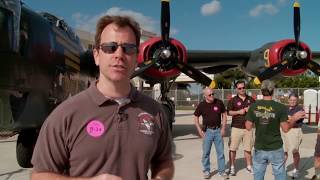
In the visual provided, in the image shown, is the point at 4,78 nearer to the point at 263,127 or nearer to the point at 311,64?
the point at 263,127

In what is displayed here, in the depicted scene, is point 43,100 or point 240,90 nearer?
point 43,100

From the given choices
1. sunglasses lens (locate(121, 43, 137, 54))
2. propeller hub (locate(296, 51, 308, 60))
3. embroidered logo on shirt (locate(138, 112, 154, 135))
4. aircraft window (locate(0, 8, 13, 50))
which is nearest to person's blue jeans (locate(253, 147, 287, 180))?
aircraft window (locate(0, 8, 13, 50))

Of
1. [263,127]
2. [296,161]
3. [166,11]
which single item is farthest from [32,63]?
[166,11]

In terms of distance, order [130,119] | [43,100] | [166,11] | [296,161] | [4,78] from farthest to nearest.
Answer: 1. [166,11]
2. [296,161]
3. [43,100]
4. [4,78]
5. [130,119]

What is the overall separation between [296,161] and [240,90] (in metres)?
1.66

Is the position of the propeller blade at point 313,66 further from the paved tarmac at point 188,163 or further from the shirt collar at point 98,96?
the shirt collar at point 98,96

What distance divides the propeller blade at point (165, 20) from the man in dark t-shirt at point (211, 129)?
16.7 feet

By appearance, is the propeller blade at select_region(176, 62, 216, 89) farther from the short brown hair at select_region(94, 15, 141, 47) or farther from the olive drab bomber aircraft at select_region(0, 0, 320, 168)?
the short brown hair at select_region(94, 15, 141, 47)

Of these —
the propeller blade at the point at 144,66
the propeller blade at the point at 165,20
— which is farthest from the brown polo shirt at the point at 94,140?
the propeller blade at the point at 165,20

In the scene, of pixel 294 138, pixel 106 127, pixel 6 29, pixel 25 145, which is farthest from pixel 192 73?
pixel 106 127

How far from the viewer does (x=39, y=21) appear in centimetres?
650

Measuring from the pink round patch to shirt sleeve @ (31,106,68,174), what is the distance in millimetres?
116

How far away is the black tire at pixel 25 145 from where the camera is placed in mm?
7371

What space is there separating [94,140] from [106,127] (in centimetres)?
8
